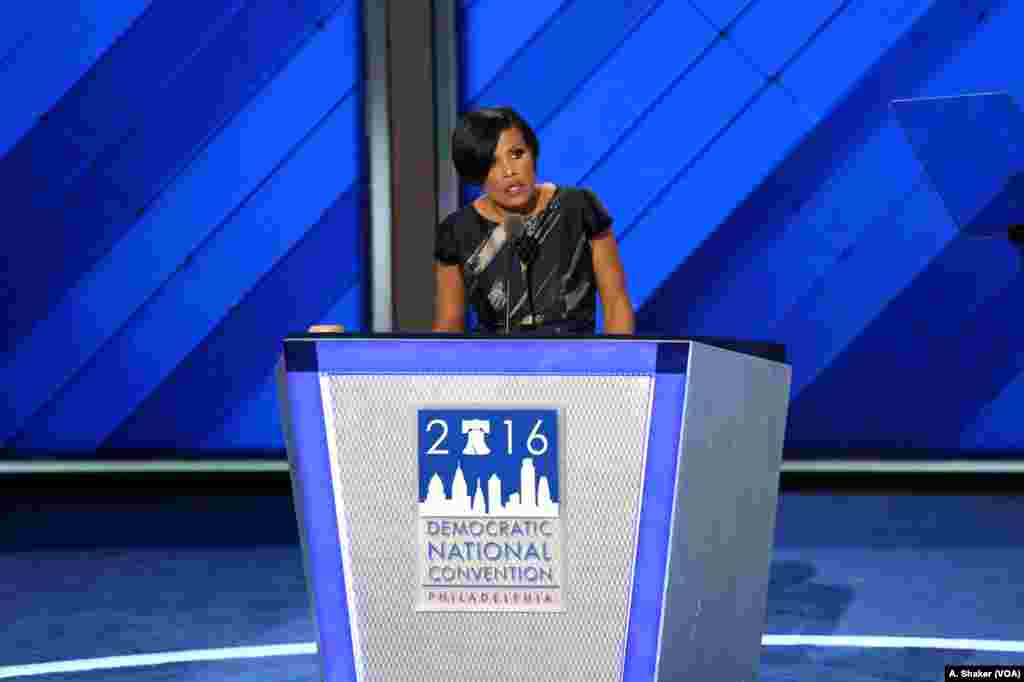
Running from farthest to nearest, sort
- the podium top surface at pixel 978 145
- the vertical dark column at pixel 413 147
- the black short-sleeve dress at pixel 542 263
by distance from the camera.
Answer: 1. the vertical dark column at pixel 413 147
2. the podium top surface at pixel 978 145
3. the black short-sleeve dress at pixel 542 263

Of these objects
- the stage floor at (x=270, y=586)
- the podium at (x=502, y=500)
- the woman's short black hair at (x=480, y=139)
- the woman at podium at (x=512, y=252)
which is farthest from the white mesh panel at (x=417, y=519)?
the stage floor at (x=270, y=586)

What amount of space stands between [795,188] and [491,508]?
178 inches

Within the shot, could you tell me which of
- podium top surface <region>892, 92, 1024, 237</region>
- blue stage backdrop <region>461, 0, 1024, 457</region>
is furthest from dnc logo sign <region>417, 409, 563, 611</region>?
blue stage backdrop <region>461, 0, 1024, 457</region>

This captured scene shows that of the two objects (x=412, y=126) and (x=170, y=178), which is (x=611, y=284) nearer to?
(x=412, y=126)

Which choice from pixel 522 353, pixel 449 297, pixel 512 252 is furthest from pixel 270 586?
pixel 522 353

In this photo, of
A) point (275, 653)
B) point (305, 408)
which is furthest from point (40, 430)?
point (305, 408)

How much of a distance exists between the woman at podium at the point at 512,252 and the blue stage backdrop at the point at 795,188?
3.58 m

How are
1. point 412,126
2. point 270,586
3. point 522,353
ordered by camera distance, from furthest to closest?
point 412,126, point 270,586, point 522,353

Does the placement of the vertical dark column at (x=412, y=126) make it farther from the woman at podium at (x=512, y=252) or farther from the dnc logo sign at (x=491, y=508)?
the dnc logo sign at (x=491, y=508)

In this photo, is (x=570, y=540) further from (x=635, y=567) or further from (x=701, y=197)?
(x=701, y=197)

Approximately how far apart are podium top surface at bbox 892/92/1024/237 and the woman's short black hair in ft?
6.17

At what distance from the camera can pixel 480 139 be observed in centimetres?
314

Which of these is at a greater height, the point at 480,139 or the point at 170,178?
the point at 480,139

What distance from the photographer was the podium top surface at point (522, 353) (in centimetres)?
248
